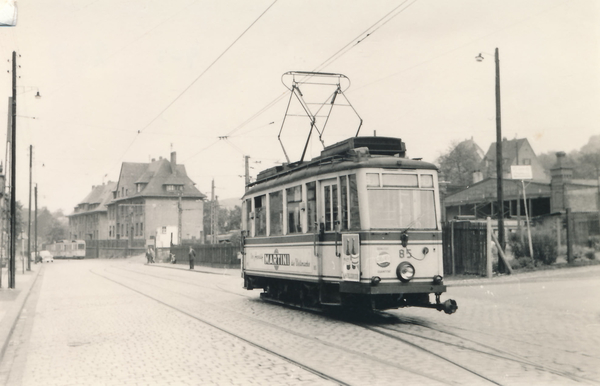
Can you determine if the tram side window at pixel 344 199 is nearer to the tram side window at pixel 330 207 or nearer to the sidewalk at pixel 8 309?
the tram side window at pixel 330 207

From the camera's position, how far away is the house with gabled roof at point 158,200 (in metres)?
82.8

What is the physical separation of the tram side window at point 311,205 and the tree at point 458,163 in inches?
2754

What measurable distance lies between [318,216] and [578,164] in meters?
47.7

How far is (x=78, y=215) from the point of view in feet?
379

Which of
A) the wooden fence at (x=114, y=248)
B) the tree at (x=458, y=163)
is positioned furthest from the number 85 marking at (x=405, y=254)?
the tree at (x=458, y=163)

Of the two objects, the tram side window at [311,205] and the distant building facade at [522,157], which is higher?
the distant building facade at [522,157]

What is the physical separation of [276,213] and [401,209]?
13.4ft

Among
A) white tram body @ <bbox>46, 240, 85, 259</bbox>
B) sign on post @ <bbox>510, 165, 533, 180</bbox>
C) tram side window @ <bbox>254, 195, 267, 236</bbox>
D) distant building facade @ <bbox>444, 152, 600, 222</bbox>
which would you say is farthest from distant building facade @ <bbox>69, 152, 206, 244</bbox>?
tram side window @ <bbox>254, 195, 267, 236</bbox>

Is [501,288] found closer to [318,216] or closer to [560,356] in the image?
[318,216]

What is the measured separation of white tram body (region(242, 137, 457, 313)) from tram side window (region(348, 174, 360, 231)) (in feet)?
0.06

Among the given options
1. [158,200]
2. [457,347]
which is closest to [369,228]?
[457,347]

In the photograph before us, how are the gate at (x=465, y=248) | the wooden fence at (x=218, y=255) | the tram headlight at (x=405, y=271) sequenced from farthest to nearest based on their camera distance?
the wooden fence at (x=218, y=255), the gate at (x=465, y=248), the tram headlight at (x=405, y=271)

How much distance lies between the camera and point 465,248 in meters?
21.6

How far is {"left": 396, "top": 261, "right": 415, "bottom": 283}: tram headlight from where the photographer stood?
11.2 m
